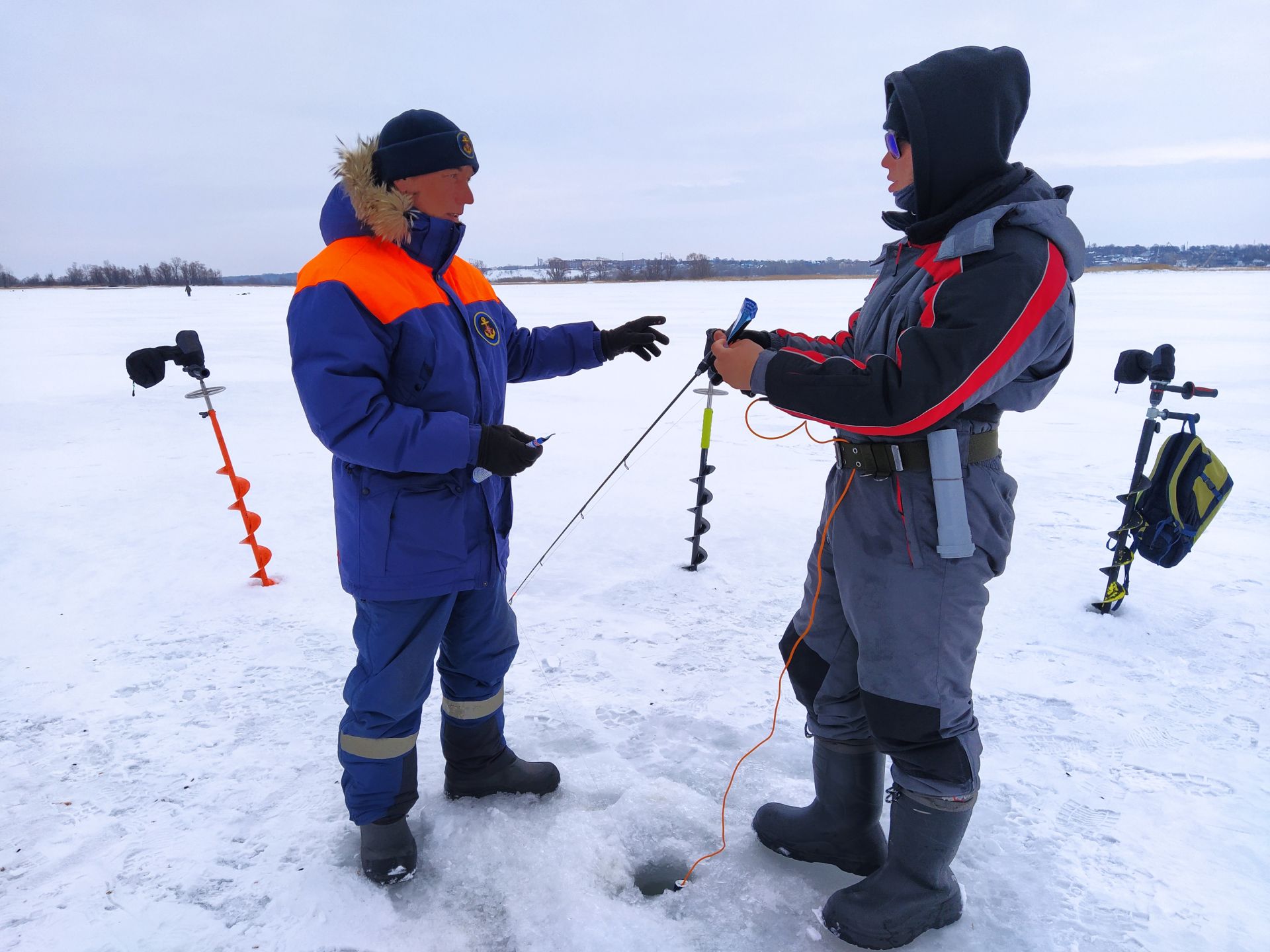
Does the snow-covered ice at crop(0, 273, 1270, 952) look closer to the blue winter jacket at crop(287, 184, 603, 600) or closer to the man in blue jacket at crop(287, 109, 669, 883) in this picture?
the man in blue jacket at crop(287, 109, 669, 883)

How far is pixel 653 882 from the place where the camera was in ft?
6.84

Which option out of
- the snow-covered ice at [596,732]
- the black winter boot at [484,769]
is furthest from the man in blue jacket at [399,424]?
the snow-covered ice at [596,732]

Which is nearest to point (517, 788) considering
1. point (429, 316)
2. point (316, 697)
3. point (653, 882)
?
point (653, 882)

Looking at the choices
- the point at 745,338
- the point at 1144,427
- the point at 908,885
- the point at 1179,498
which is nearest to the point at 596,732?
the point at 908,885

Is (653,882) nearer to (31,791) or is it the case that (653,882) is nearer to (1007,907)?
(1007,907)

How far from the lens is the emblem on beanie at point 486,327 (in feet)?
7.10

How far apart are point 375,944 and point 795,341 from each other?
194cm

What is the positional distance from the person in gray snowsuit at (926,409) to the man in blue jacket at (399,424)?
73 centimetres

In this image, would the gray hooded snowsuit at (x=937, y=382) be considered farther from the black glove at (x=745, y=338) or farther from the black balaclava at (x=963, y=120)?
the black glove at (x=745, y=338)

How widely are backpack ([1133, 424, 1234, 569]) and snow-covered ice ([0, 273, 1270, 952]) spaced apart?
1.42ft

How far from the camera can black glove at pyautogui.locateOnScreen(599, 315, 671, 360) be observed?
2.64 meters

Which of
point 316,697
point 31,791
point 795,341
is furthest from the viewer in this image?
point 316,697

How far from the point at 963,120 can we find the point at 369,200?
1.45 m

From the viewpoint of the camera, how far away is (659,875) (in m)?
2.11
